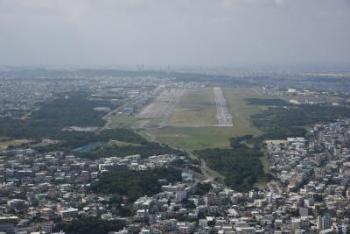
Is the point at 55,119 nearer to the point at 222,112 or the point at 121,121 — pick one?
the point at 121,121

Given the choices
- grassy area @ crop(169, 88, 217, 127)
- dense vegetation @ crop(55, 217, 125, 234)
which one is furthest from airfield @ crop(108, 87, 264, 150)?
dense vegetation @ crop(55, 217, 125, 234)

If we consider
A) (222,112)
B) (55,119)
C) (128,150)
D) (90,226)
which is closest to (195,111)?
(222,112)

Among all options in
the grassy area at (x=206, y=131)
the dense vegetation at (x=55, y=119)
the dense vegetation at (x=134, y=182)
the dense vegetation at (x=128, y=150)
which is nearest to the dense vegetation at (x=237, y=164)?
the dense vegetation at (x=128, y=150)

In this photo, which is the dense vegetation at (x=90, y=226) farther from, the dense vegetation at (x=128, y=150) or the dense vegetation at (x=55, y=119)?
the dense vegetation at (x=55, y=119)

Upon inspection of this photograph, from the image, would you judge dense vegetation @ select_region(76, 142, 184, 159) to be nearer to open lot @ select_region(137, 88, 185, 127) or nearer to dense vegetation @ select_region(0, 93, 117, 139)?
dense vegetation @ select_region(0, 93, 117, 139)

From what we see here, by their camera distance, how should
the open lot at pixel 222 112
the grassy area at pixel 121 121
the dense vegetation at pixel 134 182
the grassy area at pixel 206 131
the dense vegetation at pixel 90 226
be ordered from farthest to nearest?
the open lot at pixel 222 112
the grassy area at pixel 121 121
the grassy area at pixel 206 131
the dense vegetation at pixel 134 182
the dense vegetation at pixel 90 226

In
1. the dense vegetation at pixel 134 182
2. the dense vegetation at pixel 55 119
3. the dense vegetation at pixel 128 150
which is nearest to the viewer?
the dense vegetation at pixel 134 182
